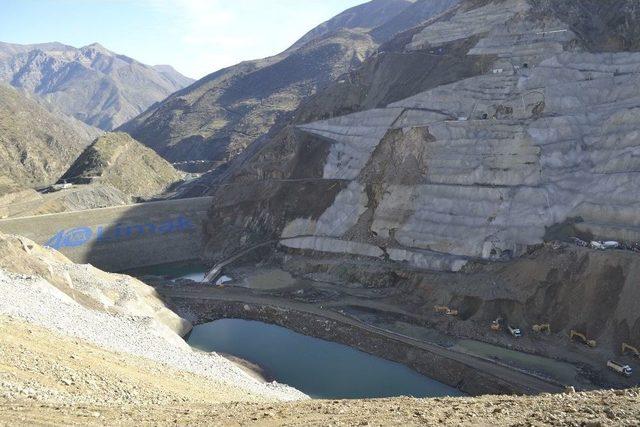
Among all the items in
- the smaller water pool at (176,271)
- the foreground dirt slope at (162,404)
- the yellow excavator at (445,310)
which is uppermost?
the foreground dirt slope at (162,404)

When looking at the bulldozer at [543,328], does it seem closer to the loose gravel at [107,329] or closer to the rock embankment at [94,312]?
the loose gravel at [107,329]

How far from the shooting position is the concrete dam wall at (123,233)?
67250 millimetres

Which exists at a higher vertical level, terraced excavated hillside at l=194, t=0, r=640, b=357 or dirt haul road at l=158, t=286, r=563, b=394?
terraced excavated hillside at l=194, t=0, r=640, b=357

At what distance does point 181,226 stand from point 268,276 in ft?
69.3

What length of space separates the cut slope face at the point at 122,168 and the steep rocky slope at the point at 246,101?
17.9 meters

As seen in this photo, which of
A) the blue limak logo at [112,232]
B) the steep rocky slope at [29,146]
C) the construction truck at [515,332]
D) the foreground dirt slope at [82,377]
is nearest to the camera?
the foreground dirt slope at [82,377]

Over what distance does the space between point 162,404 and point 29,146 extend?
110752 millimetres

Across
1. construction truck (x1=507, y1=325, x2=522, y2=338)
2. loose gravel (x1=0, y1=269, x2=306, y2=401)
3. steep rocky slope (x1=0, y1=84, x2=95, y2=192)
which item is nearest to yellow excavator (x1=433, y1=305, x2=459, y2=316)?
construction truck (x1=507, y1=325, x2=522, y2=338)

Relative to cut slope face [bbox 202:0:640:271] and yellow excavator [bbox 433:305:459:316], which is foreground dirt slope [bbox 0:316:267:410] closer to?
yellow excavator [bbox 433:305:459:316]

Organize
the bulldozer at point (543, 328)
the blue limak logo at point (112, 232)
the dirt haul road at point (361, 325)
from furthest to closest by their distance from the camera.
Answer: the blue limak logo at point (112, 232), the bulldozer at point (543, 328), the dirt haul road at point (361, 325)

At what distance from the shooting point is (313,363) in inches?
1606

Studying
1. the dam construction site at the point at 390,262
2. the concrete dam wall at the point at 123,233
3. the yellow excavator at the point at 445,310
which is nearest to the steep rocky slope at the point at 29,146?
the dam construction site at the point at 390,262

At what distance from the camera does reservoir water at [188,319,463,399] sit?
36094 mm

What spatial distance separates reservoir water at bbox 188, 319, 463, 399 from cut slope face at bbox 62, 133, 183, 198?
5531 centimetres
